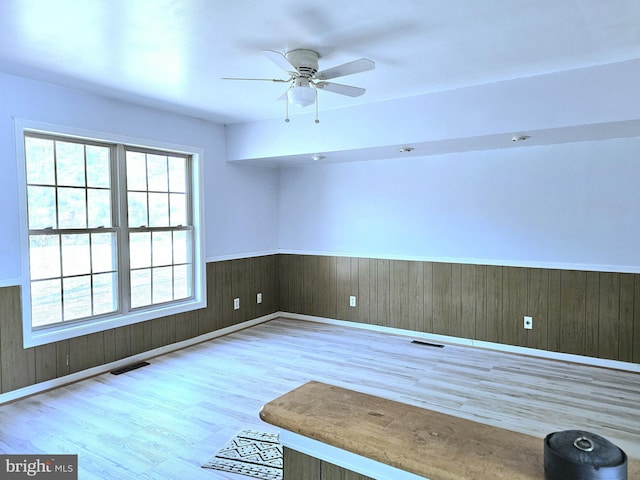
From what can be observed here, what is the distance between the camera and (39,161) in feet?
11.8

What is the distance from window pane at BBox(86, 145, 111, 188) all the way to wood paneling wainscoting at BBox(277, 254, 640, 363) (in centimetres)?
276

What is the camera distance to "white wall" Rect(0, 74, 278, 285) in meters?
3.33

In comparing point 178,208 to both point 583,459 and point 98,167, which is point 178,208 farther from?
point 583,459

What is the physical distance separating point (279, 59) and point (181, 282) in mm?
3057

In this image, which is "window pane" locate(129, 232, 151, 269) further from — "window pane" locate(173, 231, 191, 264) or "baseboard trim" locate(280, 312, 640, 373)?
"baseboard trim" locate(280, 312, 640, 373)

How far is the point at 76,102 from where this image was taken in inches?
148

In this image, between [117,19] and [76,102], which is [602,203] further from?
[76,102]

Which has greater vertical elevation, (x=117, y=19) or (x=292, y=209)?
(x=117, y=19)

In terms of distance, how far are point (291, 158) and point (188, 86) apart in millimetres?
1753

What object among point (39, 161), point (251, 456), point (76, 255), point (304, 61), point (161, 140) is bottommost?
point (251, 456)

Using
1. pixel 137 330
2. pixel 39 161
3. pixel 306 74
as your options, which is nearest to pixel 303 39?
pixel 306 74

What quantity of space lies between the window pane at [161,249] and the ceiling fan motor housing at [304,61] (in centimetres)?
256

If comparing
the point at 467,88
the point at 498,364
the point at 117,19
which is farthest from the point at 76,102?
the point at 498,364

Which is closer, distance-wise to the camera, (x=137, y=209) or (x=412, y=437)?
(x=412, y=437)
